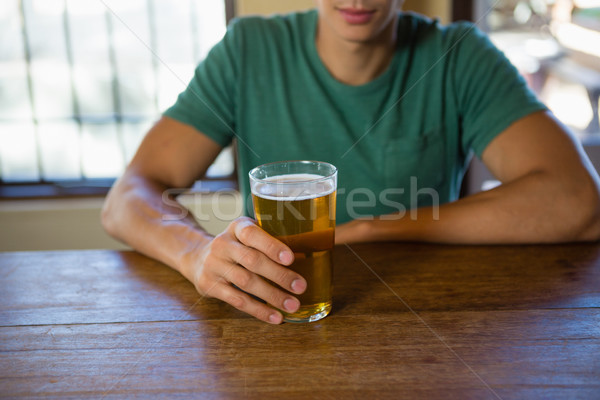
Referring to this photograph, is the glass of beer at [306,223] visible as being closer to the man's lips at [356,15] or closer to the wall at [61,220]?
the man's lips at [356,15]

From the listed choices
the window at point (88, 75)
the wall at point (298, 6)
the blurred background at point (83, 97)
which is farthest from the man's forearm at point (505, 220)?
the window at point (88, 75)

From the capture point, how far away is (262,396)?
2.04ft

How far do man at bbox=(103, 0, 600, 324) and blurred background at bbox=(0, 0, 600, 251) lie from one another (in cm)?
140

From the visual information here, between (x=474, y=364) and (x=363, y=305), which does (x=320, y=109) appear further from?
(x=474, y=364)

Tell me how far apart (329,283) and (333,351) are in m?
0.11

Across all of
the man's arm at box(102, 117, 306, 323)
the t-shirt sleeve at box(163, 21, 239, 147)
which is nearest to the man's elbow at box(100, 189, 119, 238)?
the man's arm at box(102, 117, 306, 323)

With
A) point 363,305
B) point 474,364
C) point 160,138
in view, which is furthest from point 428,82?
point 474,364

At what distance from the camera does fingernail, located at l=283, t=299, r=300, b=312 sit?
768 millimetres

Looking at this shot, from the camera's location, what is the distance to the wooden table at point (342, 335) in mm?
641

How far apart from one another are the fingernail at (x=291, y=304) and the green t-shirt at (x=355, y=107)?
2.44 feet

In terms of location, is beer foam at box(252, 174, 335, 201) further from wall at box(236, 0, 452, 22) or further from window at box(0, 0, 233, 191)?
window at box(0, 0, 233, 191)

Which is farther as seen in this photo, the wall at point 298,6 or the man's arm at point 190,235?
the wall at point 298,6

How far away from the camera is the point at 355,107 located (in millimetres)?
1507

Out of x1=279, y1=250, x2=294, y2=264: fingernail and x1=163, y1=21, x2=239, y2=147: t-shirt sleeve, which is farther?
x1=163, y1=21, x2=239, y2=147: t-shirt sleeve
